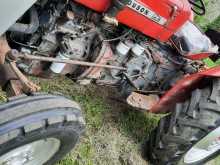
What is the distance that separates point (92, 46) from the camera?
337cm

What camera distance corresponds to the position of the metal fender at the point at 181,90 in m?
3.60

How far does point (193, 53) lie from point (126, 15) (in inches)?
29.4

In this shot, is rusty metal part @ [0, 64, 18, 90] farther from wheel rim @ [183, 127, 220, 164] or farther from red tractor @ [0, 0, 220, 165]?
wheel rim @ [183, 127, 220, 164]

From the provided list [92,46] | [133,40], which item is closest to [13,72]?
[92,46]

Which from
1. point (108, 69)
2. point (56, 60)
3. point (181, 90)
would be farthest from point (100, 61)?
point (181, 90)

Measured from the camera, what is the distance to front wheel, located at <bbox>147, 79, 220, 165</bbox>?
3547 millimetres

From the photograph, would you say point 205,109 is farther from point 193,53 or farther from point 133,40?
point 133,40

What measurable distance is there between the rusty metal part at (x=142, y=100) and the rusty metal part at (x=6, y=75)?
1.26 metres

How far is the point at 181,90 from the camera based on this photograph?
380cm

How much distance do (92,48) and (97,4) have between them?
45cm

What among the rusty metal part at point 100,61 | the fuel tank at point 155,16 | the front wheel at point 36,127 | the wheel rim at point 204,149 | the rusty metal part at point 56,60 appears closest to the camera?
the front wheel at point 36,127

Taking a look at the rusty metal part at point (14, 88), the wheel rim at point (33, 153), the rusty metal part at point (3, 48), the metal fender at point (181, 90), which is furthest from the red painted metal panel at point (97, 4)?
the metal fender at point (181, 90)

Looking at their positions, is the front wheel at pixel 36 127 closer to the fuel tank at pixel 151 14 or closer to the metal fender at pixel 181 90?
the fuel tank at pixel 151 14

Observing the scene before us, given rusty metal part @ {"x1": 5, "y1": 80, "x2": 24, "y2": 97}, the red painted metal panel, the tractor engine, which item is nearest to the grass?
the tractor engine
